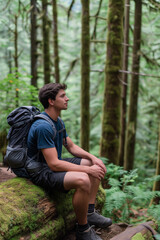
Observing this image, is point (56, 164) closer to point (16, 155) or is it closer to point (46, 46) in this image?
point (16, 155)

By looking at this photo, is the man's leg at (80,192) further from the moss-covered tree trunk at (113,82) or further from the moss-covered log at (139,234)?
the moss-covered tree trunk at (113,82)

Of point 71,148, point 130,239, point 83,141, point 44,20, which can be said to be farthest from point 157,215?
point 44,20

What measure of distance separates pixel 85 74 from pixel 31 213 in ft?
18.3

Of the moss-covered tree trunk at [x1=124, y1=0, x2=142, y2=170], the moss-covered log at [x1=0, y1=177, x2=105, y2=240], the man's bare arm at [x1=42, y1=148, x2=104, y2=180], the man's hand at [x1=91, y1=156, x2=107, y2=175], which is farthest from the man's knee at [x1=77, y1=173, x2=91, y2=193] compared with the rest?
the moss-covered tree trunk at [x1=124, y1=0, x2=142, y2=170]

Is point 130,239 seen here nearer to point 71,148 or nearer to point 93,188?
point 93,188

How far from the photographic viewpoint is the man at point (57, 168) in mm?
2992

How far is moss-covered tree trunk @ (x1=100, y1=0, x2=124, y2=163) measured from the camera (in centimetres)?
634

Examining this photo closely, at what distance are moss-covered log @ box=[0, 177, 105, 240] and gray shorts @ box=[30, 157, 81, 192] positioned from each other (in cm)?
13

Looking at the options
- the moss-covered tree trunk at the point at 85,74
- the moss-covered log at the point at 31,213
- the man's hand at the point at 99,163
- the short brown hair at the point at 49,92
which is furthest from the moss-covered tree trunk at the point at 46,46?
the moss-covered log at the point at 31,213

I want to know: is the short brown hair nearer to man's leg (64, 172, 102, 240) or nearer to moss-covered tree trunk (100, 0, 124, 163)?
man's leg (64, 172, 102, 240)

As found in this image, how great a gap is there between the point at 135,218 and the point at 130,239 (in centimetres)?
255

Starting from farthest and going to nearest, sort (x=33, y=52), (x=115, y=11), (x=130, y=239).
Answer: (x=33, y=52), (x=115, y=11), (x=130, y=239)

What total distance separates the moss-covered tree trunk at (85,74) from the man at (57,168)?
14.0 ft

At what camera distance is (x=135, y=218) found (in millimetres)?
5711
